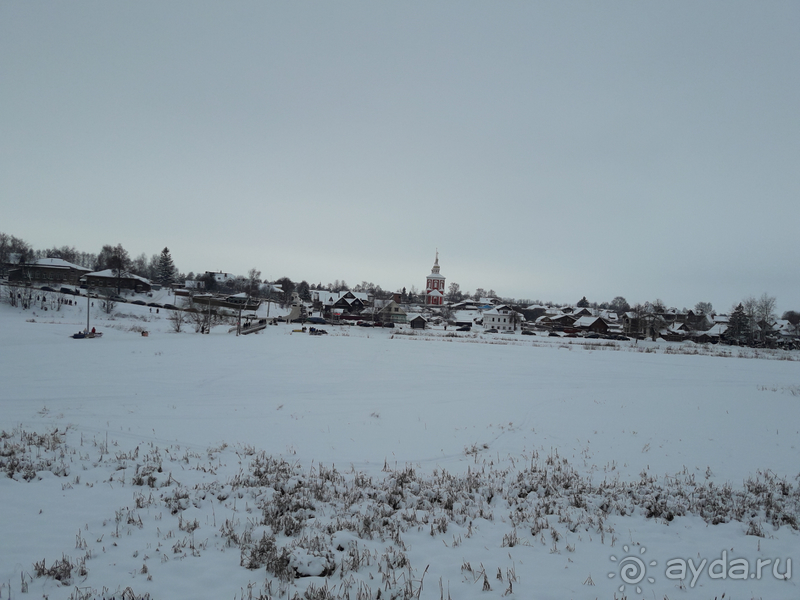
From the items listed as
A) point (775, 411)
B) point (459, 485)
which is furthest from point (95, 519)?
point (775, 411)

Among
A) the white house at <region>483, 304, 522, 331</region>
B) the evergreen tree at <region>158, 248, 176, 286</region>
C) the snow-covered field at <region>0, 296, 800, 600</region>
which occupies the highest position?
the evergreen tree at <region>158, 248, 176, 286</region>

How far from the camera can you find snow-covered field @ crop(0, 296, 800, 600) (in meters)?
4.43

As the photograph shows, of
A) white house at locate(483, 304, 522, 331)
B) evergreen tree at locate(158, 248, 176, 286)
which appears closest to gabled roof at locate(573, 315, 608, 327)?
white house at locate(483, 304, 522, 331)

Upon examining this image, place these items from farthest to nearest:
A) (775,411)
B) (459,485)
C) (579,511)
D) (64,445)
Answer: (775,411) < (64,445) < (459,485) < (579,511)

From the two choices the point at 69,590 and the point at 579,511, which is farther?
the point at 579,511

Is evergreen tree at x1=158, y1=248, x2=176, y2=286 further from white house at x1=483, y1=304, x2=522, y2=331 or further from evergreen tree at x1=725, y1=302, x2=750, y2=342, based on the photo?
evergreen tree at x1=725, y1=302, x2=750, y2=342

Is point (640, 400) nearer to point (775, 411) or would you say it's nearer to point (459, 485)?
point (775, 411)

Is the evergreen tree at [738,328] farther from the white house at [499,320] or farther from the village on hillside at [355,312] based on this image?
the white house at [499,320]

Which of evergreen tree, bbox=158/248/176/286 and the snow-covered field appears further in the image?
evergreen tree, bbox=158/248/176/286

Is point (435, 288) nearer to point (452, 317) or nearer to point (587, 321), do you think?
point (452, 317)

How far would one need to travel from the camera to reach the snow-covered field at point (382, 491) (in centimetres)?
443

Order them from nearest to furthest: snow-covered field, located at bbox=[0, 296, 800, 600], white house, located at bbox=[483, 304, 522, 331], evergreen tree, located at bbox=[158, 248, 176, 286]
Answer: snow-covered field, located at bbox=[0, 296, 800, 600] → white house, located at bbox=[483, 304, 522, 331] → evergreen tree, located at bbox=[158, 248, 176, 286]

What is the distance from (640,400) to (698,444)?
595 cm

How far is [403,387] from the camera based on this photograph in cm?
1797
